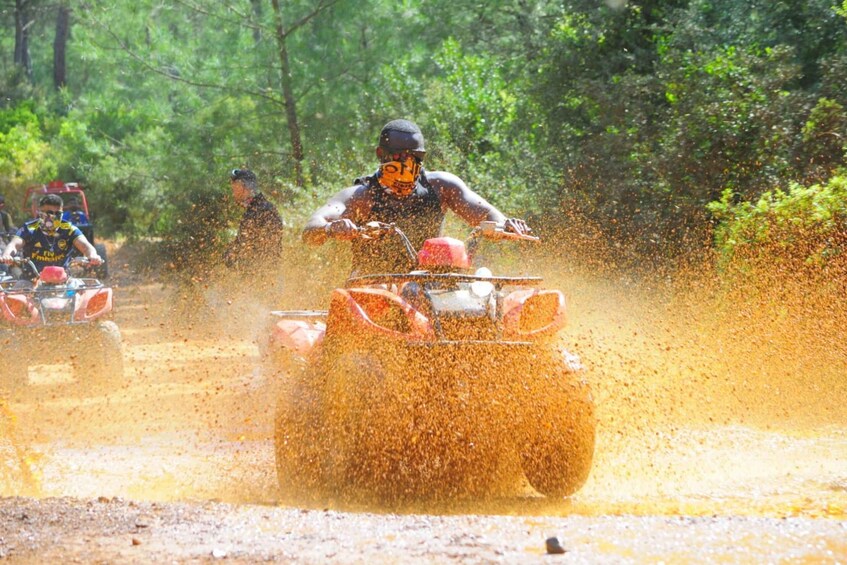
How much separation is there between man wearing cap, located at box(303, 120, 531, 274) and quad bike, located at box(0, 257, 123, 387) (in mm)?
4770

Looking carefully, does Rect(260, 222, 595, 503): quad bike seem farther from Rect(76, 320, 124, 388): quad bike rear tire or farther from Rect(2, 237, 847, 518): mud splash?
Rect(76, 320, 124, 388): quad bike rear tire

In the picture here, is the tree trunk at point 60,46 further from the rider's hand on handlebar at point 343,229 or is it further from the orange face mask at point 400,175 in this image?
the rider's hand on handlebar at point 343,229

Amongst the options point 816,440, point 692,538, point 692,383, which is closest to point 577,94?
point 692,383

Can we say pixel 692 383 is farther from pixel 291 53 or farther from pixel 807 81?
pixel 291 53

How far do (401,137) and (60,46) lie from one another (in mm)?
33443

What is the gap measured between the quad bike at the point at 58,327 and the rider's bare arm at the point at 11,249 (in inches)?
4.9

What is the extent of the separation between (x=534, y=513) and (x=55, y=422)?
4.87m

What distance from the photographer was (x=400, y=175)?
6816 mm

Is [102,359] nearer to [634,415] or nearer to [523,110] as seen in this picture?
[634,415]

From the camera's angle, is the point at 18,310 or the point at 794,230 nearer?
the point at 794,230

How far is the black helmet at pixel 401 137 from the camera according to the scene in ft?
21.9

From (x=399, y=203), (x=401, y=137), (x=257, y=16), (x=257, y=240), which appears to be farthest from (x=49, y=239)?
(x=257, y=16)

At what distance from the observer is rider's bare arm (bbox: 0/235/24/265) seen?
1079 cm

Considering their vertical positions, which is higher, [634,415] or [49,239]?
[49,239]
